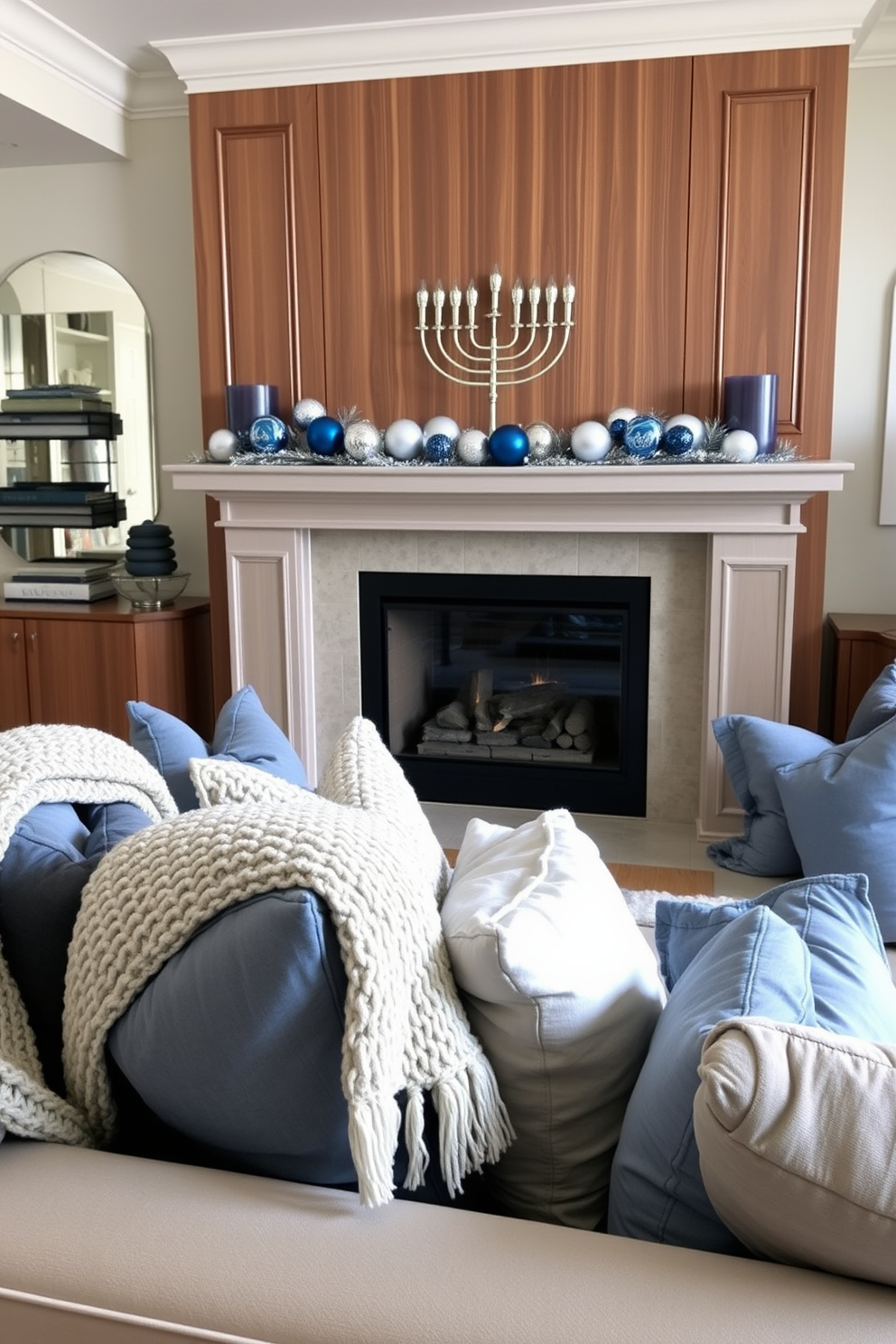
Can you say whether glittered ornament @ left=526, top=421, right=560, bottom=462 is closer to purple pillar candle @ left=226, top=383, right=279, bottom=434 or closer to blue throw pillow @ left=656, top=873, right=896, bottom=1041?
purple pillar candle @ left=226, top=383, right=279, bottom=434

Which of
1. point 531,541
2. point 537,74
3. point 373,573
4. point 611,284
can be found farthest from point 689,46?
point 373,573

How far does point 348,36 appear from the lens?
3609 millimetres

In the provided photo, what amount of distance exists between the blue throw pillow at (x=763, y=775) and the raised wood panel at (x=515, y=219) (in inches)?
44.9

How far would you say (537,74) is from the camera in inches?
140

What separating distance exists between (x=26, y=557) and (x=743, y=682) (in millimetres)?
2849

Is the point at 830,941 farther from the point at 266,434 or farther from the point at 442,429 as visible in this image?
the point at 266,434

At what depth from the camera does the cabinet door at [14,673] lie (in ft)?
13.7

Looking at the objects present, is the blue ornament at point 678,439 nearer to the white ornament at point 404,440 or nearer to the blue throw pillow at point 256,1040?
the white ornament at point 404,440

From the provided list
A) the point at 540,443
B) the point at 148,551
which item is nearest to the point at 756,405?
the point at 540,443

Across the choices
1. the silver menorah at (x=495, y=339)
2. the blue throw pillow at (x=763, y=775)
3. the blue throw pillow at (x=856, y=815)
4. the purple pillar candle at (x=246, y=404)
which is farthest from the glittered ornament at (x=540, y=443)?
the blue throw pillow at (x=856, y=815)

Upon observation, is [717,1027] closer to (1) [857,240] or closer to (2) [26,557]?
(1) [857,240]

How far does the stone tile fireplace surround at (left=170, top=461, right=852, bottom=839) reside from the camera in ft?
11.4

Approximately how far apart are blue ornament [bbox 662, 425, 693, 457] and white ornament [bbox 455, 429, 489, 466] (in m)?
0.54

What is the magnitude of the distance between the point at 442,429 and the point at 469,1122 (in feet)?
9.37
